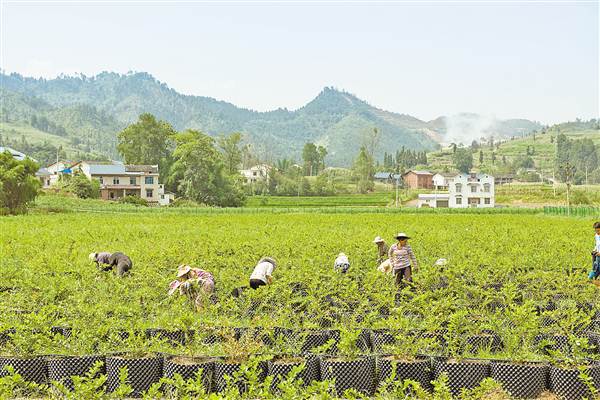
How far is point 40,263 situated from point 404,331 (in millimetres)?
11480

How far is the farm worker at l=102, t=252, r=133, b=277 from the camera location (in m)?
14.6

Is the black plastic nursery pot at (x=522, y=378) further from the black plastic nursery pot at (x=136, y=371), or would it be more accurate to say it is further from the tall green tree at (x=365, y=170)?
the tall green tree at (x=365, y=170)

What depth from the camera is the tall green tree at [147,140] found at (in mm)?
99562

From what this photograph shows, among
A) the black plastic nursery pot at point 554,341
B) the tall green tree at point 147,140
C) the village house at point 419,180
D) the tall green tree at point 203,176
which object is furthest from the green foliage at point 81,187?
the village house at point 419,180

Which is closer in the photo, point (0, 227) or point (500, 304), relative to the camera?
point (500, 304)

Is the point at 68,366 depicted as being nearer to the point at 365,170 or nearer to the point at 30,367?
the point at 30,367

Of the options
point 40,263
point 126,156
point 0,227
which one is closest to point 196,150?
point 126,156

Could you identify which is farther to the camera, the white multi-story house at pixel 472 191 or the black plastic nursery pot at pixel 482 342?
the white multi-story house at pixel 472 191

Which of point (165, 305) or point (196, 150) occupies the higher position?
point (196, 150)

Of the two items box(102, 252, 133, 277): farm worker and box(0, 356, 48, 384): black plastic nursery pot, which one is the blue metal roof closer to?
box(102, 252, 133, 277): farm worker

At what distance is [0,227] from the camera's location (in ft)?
112

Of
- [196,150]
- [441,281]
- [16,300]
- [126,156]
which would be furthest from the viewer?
[126,156]

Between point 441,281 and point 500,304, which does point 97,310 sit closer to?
point 500,304

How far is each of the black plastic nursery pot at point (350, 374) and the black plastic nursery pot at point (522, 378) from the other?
1.39 metres
